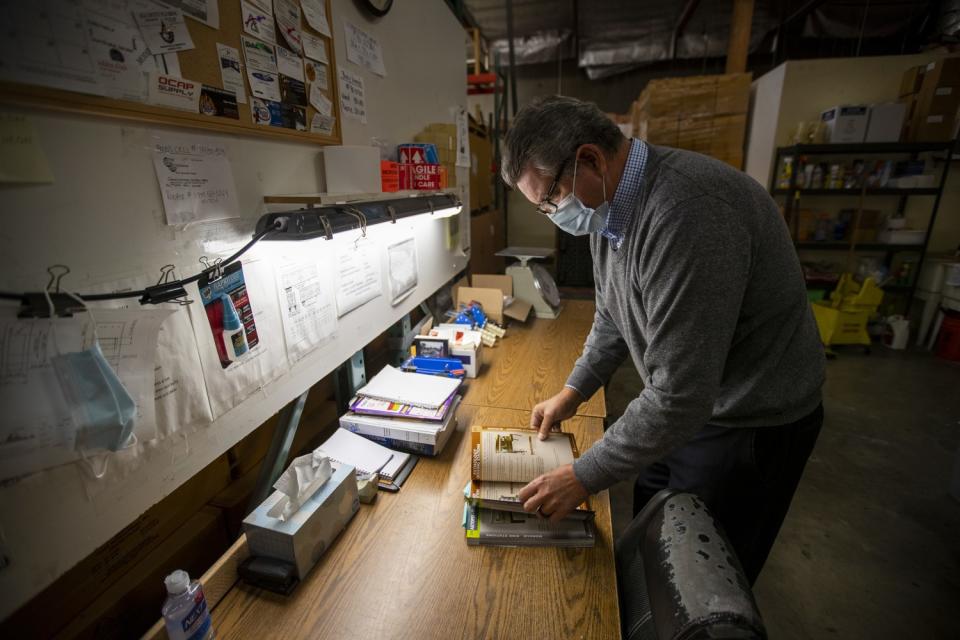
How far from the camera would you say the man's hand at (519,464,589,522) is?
0.97 m

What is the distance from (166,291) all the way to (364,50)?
3.61 feet

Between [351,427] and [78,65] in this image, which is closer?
[78,65]

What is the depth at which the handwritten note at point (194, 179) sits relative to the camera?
78cm

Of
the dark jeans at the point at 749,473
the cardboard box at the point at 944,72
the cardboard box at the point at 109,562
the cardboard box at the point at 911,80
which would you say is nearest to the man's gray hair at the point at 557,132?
the dark jeans at the point at 749,473

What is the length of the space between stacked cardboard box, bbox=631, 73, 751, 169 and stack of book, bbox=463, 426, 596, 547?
3.58m

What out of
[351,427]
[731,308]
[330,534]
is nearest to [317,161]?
[351,427]

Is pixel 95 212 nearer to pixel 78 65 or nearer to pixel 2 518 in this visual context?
pixel 78 65

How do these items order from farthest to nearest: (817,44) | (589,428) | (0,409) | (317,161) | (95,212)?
(817,44), (589,428), (317,161), (95,212), (0,409)

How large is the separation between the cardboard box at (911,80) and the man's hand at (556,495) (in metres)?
5.48

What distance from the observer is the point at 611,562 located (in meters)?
0.94

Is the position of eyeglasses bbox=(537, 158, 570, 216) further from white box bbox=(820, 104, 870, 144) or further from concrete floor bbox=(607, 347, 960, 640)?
white box bbox=(820, 104, 870, 144)

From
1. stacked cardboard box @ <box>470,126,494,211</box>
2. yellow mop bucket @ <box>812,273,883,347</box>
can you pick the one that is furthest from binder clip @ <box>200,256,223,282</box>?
yellow mop bucket @ <box>812,273,883,347</box>

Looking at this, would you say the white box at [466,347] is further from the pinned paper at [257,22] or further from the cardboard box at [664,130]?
the cardboard box at [664,130]

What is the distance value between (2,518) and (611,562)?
1039 millimetres
